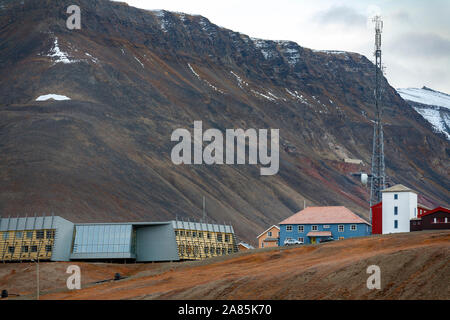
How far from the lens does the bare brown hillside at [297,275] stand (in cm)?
4472

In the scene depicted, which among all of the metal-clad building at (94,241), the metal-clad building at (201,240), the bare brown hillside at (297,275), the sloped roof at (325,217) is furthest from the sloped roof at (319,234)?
the bare brown hillside at (297,275)

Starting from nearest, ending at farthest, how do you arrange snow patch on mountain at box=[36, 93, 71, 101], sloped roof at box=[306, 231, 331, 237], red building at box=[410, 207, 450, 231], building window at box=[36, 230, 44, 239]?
red building at box=[410, 207, 450, 231]
building window at box=[36, 230, 44, 239]
sloped roof at box=[306, 231, 331, 237]
snow patch on mountain at box=[36, 93, 71, 101]

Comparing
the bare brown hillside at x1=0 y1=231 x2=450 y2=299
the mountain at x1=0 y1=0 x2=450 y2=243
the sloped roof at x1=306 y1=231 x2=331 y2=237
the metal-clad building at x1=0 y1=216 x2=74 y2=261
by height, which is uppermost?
the mountain at x1=0 y1=0 x2=450 y2=243

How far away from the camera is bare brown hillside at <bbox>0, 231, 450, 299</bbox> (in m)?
44.7

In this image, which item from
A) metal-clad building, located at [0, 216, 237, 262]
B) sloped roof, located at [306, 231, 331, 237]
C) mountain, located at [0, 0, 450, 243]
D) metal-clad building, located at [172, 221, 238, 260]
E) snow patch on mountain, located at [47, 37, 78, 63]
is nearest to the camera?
metal-clad building, located at [0, 216, 237, 262]

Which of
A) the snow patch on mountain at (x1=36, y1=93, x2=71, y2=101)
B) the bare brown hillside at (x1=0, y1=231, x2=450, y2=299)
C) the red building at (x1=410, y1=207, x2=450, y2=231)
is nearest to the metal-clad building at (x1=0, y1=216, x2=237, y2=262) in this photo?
the bare brown hillside at (x1=0, y1=231, x2=450, y2=299)

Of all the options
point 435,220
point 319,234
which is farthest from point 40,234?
point 435,220

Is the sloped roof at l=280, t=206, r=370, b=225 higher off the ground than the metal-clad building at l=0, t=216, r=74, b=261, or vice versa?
the sloped roof at l=280, t=206, r=370, b=225

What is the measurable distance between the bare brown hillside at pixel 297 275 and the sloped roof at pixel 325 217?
17.9m

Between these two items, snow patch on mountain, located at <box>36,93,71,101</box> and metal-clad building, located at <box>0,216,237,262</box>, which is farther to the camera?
snow patch on mountain, located at <box>36,93,71,101</box>

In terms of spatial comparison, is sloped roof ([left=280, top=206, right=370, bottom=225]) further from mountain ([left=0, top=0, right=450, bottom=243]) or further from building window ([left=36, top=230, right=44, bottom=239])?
mountain ([left=0, top=0, right=450, bottom=243])

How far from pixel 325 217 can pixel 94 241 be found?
997 inches

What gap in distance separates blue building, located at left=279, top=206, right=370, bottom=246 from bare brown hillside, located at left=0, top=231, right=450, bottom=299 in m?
16.9
